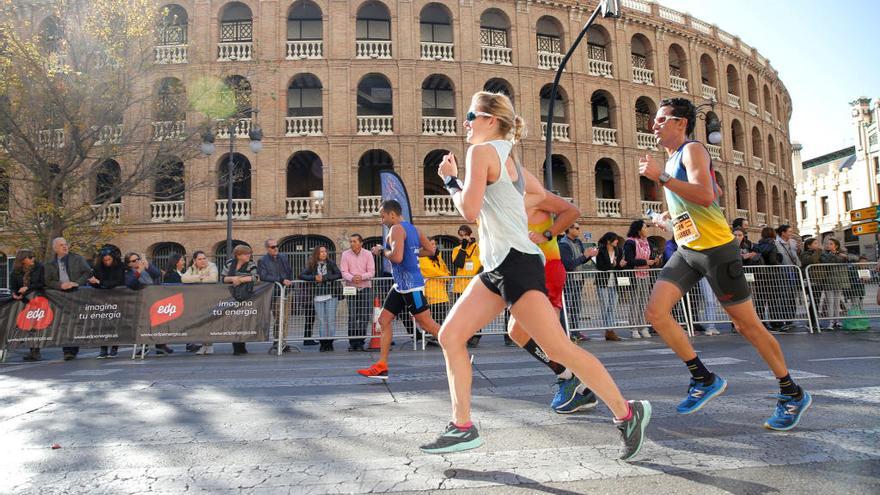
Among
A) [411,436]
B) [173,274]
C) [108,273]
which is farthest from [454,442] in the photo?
[173,274]

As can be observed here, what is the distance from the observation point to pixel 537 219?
4.12 m

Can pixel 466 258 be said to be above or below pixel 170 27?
below

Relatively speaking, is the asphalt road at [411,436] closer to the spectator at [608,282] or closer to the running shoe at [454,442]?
the running shoe at [454,442]

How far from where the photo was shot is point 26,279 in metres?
9.45

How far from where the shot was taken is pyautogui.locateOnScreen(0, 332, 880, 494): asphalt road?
2547 millimetres

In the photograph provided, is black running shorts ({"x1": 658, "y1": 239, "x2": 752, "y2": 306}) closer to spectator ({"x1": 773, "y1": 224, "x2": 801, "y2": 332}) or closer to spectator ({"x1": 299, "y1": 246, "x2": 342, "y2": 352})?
spectator ({"x1": 299, "y1": 246, "x2": 342, "y2": 352})

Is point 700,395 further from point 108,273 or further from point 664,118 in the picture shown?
point 108,273

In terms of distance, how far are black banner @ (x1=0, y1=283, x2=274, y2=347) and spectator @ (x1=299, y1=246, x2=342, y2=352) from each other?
93 centimetres

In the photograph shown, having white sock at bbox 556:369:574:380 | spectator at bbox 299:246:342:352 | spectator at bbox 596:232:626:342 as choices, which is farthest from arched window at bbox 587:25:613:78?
white sock at bbox 556:369:574:380

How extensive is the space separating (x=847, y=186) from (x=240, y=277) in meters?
66.0

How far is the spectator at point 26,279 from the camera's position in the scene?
9.30 m

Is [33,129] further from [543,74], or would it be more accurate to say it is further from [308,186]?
[543,74]

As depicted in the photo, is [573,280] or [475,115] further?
[573,280]

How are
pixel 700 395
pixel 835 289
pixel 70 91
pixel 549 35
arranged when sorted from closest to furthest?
pixel 700 395
pixel 835 289
pixel 70 91
pixel 549 35
